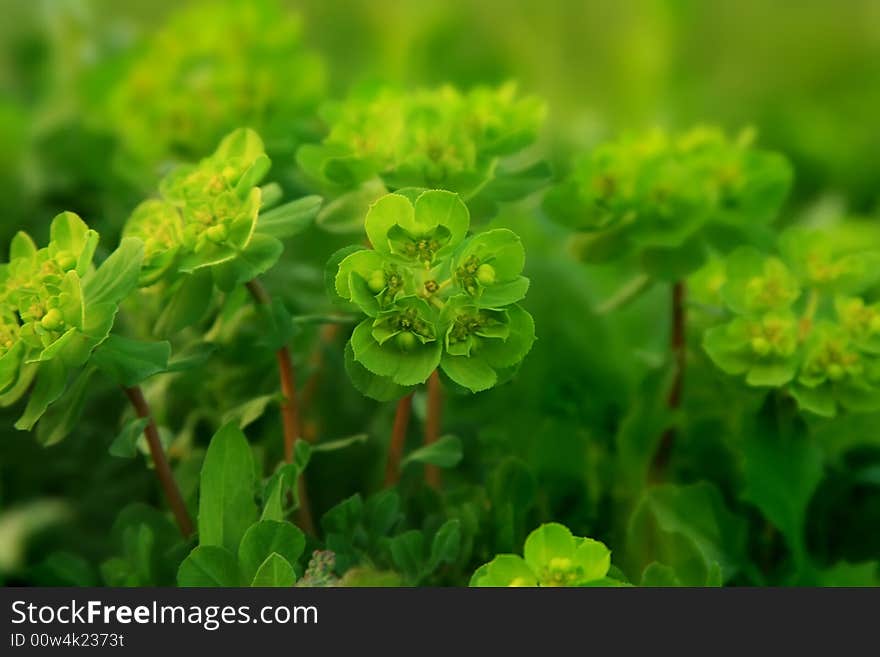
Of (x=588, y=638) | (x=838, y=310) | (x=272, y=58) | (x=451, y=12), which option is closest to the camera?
(x=588, y=638)

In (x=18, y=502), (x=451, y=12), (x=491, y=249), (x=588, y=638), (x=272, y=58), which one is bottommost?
(x=588, y=638)

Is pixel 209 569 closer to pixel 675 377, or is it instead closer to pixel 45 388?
pixel 45 388

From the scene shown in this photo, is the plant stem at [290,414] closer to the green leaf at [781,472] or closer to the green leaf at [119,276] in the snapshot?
the green leaf at [119,276]

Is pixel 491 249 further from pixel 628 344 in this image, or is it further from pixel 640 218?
pixel 628 344

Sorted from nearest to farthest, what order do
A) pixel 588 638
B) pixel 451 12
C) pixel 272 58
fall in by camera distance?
pixel 588 638, pixel 272 58, pixel 451 12

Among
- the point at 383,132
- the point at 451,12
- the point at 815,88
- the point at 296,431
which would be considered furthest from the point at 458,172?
the point at 815,88

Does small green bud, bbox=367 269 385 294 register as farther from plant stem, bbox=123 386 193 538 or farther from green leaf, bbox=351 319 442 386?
plant stem, bbox=123 386 193 538
